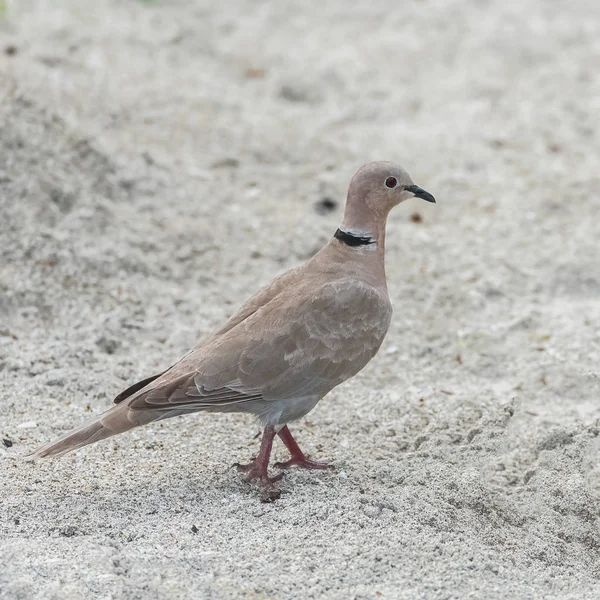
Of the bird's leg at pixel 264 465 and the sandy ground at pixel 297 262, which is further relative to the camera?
the bird's leg at pixel 264 465

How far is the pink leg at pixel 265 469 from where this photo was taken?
375 cm

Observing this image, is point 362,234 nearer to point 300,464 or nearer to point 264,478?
point 300,464

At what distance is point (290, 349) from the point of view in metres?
3.82

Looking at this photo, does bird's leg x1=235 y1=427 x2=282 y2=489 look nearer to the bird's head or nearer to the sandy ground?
the sandy ground

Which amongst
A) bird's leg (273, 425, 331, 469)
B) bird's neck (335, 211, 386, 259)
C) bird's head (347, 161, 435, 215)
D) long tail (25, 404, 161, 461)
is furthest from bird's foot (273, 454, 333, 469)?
bird's head (347, 161, 435, 215)

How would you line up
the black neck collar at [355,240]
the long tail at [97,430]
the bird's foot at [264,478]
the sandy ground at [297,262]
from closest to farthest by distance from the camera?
1. the sandy ground at [297,262]
2. the long tail at [97,430]
3. the bird's foot at [264,478]
4. the black neck collar at [355,240]

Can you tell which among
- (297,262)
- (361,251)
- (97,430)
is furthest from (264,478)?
(297,262)

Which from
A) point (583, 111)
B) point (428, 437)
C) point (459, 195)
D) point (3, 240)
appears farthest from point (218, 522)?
point (583, 111)

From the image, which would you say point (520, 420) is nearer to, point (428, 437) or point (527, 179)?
point (428, 437)

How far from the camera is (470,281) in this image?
5656 mm

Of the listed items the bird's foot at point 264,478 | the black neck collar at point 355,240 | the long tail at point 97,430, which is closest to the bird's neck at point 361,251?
the black neck collar at point 355,240

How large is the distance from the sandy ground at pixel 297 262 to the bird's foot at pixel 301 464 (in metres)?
0.07

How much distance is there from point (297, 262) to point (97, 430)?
7.81 feet

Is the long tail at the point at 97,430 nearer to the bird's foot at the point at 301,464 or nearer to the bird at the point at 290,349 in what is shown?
the bird at the point at 290,349
